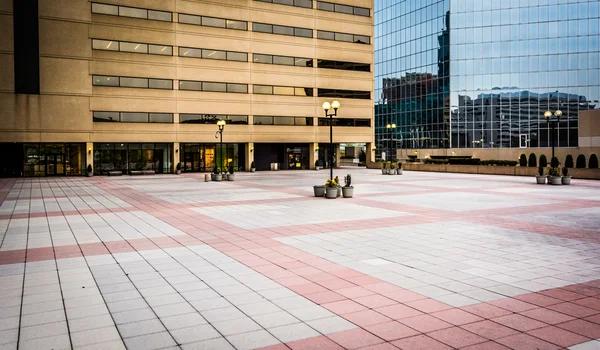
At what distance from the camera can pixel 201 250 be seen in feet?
40.0

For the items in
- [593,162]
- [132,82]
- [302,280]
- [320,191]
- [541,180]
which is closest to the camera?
[302,280]

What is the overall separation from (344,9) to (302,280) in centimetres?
6031

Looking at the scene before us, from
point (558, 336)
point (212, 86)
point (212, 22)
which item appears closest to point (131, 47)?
point (212, 86)

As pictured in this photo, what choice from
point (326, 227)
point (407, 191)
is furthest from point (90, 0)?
point (326, 227)

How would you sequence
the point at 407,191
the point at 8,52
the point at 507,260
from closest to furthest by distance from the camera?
the point at 507,260, the point at 407,191, the point at 8,52

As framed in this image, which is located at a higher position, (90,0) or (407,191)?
(90,0)

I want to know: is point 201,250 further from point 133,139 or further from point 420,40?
point 420,40

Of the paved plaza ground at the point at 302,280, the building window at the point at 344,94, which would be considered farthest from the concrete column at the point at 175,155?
the paved plaza ground at the point at 302,280

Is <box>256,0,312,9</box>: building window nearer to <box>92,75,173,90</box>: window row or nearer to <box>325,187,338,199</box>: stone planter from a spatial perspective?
<box>92,75,173,90</box>: window row

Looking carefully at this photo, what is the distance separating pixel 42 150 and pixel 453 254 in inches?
1910

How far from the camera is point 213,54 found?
56031mm

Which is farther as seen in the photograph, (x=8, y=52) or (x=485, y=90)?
(x=485, y=90)

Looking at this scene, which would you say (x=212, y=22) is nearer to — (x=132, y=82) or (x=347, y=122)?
(x=132, y=82)

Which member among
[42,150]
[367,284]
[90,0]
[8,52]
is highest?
[90,0]
